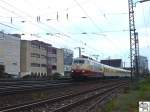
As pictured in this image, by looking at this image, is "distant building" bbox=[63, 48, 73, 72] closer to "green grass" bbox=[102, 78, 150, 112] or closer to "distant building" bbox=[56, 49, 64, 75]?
"distant building" bbox=[56, 49, 64, 75]

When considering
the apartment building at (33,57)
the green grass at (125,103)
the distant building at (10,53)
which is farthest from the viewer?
the apartment building at (33,57)

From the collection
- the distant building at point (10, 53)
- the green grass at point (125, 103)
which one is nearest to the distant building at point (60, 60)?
the distant building at point (10, 53)

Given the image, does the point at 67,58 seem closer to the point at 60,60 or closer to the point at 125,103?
the point at 60,60

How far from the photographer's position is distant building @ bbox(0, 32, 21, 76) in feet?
380

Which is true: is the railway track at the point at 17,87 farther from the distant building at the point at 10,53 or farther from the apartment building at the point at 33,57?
the apartment building at the point at 33,57

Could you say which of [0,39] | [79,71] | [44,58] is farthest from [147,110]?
[44,58]

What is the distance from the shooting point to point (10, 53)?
4742 inches

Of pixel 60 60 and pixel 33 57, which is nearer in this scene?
pixel 33 57

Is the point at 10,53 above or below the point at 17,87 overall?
above

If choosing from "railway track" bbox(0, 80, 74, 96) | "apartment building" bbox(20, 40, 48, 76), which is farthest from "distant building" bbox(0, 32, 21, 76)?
"railway track" bbox(0, 80, 74, 96)

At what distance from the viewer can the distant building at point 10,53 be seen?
380ft

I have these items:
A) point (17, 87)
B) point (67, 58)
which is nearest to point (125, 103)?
point (17, 87)

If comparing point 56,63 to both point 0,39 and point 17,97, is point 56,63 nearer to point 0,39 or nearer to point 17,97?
point 0,39

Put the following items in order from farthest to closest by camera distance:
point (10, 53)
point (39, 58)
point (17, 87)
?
point (39, 58) → point (10, 53) → point (17, 87)
